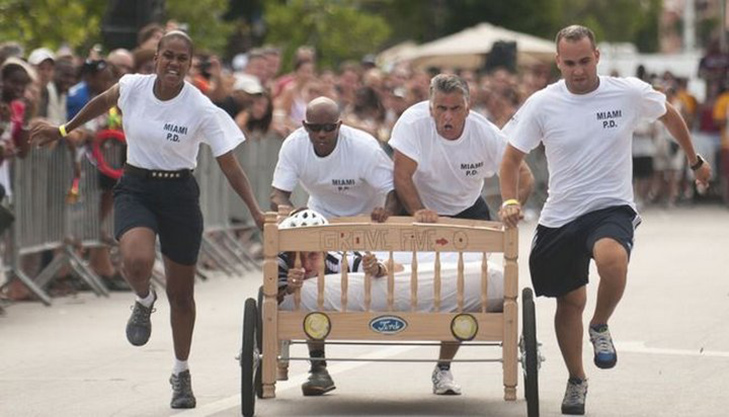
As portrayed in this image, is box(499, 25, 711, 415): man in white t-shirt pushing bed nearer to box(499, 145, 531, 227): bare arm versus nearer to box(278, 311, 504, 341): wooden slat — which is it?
box(499, 145, 531, 227): bare arm

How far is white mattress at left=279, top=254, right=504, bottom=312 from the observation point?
9.75 m

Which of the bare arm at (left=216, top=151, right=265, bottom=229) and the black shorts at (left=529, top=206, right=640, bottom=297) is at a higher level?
the bare arm at (left=216, top=151, right=265, bottom=229)

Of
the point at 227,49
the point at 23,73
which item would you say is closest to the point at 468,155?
the point at 23,73

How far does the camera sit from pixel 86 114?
1051 cm

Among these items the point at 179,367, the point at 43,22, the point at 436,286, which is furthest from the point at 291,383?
the point at 43,22

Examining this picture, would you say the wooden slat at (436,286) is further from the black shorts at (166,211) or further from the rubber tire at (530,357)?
the black shorts at (166,211)

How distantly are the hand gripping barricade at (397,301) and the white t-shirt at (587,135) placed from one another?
1.45 feet

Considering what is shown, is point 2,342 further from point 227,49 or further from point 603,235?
point 227,49

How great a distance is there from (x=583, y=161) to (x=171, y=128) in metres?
2.15

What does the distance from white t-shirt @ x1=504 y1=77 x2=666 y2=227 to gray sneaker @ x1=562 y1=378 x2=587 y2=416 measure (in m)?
0.83

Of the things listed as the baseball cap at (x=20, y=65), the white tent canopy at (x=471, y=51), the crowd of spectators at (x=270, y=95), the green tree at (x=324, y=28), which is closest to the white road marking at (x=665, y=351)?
the crowd of spectators at (x=270, y=95)

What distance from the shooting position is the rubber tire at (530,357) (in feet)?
30.6

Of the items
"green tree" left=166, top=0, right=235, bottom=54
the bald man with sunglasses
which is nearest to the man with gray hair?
the bald man with sunglasses

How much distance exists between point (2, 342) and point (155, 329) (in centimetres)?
127
